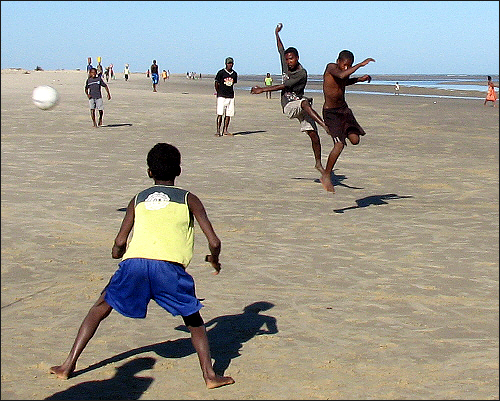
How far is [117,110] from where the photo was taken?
25250mm

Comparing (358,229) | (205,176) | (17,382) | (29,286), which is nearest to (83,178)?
(205,176)

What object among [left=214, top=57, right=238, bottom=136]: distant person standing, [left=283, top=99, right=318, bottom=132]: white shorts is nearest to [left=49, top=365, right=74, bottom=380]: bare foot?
[left=283, top=99, right=318, bottom=132]: white shorts

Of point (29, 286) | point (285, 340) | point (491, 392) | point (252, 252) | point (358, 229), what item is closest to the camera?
point (491, 392)

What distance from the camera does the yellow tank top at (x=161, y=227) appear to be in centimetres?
436

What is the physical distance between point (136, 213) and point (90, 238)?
3.76m

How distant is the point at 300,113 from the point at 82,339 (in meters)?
7.63

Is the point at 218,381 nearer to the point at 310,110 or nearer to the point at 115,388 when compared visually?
the point at 115,388

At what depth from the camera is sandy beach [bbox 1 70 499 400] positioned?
4.61m

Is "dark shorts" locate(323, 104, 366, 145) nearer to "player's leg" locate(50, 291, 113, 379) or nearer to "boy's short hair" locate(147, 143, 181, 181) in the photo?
"boy's short hair" locate(147, 143, 181, 181)

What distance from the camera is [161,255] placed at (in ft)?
14.3

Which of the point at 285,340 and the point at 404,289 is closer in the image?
the point at 285,340

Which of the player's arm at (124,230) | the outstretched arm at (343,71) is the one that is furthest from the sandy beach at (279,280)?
the outstretched arm at (343,71)

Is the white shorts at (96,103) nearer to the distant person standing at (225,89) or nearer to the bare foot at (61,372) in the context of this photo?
the distant person standing at (225,89)

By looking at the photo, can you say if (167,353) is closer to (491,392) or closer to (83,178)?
(491,392)
